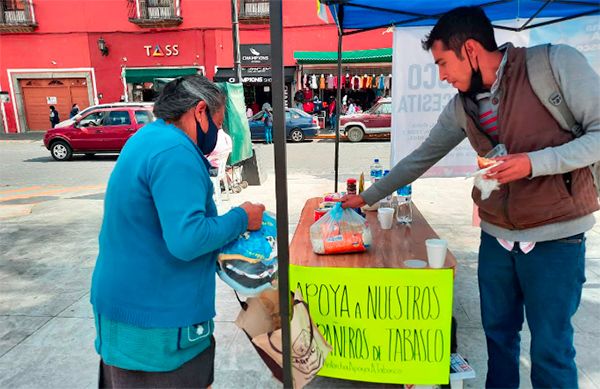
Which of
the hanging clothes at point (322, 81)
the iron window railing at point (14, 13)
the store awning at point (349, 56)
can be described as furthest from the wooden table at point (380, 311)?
the iron window railing at point (14, 13)

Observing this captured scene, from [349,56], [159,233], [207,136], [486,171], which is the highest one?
[349,56]

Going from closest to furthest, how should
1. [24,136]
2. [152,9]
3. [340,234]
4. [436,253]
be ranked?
[436,253], [340,234], [24,136], [152,9]

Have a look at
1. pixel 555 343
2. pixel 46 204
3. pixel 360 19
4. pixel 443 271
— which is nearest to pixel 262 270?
pixel 443 271

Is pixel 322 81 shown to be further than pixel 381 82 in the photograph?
Yes

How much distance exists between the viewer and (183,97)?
1.37 meters

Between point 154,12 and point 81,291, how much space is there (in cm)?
2005

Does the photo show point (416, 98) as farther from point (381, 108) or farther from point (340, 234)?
point (381, 108)

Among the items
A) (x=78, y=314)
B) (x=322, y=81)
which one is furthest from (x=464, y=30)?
(x=322, y=81)

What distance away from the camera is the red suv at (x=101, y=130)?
472 inches

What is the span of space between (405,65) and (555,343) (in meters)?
2.80

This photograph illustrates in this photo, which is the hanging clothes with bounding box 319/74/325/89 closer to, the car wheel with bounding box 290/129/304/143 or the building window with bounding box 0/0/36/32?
the car wheel with bounding box 290/129/304/143

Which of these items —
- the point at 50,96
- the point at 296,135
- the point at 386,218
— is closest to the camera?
the point at 386,218

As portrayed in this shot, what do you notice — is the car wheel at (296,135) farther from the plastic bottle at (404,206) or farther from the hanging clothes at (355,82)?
the plastic bottle at (404,206)

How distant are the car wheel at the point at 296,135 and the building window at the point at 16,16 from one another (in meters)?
14.8
